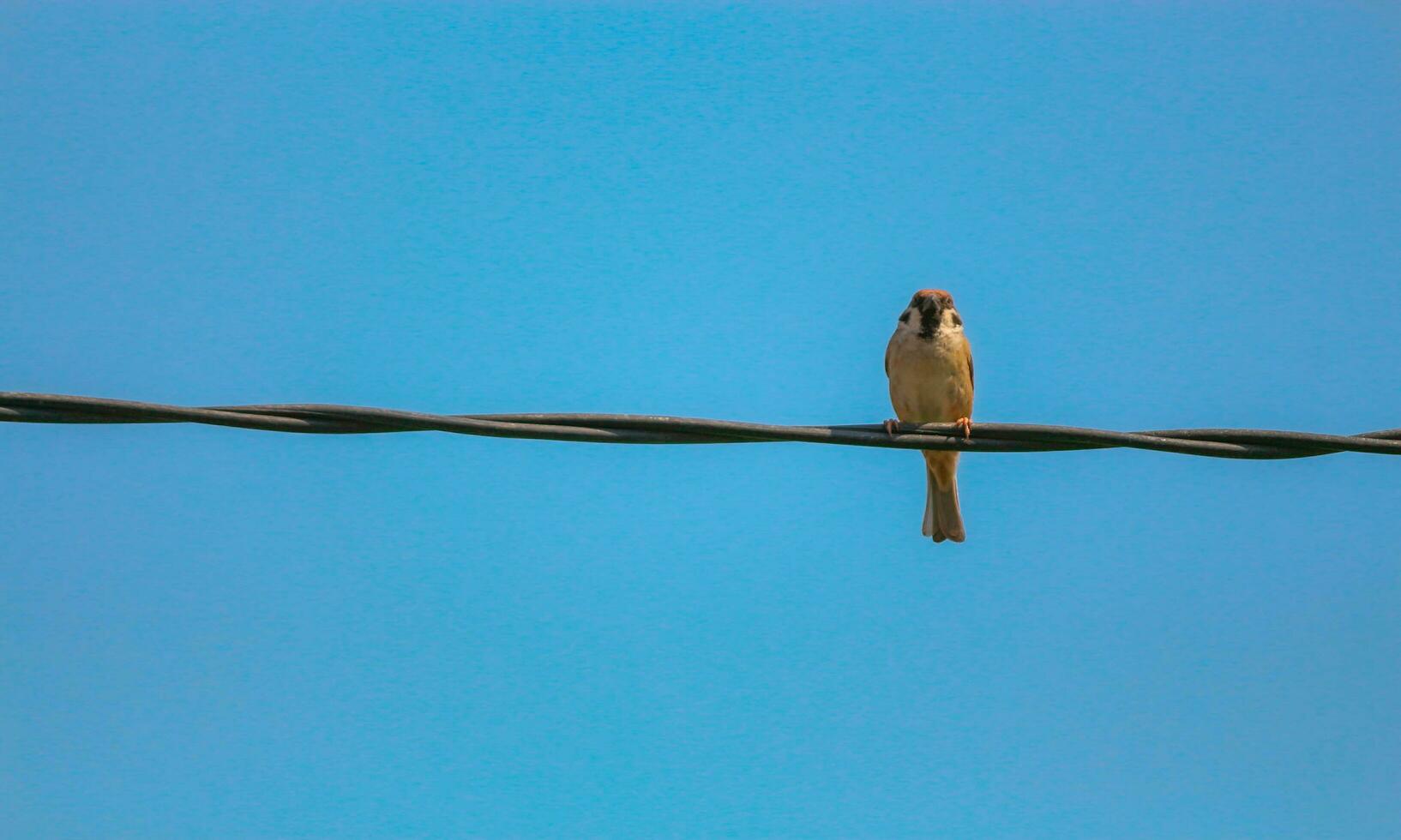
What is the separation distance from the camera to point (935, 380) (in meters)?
7.07

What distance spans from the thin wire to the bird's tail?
9.90 feet

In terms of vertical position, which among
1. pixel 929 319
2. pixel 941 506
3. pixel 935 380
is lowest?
pixel 941 506

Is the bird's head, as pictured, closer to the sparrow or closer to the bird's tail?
the sparrow

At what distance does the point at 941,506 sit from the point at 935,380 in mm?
764

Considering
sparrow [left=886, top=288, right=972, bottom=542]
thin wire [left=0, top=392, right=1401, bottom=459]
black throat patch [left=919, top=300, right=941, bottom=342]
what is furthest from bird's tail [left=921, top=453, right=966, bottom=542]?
thin wire [left=0, top=392, right=1401, bottom=459]

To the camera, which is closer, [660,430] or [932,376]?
[660,430]

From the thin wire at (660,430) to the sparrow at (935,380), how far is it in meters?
2.73

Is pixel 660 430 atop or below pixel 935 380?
below

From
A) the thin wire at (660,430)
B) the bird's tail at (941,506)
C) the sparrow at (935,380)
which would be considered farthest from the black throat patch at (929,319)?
the thin wire at (660,430)

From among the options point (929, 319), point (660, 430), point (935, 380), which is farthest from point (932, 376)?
point (660, 430)

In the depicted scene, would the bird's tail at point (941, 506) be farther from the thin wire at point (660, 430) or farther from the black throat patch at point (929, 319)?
the thin wire at point (660, 430)

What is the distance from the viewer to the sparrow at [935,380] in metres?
7.07

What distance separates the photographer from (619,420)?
12.8 ft

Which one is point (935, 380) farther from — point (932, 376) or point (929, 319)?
point (929, 319)
